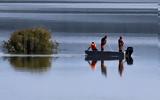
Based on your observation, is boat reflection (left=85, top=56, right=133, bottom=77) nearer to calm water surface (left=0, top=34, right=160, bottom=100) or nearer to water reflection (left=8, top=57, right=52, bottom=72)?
calm water surface (left=0, top=34, right=160, bottom=100)

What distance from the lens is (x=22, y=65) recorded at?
3312 centimetres

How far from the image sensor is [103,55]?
3694 cm

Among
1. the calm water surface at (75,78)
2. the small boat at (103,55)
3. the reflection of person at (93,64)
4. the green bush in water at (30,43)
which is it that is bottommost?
the calm water surface at (75,78)

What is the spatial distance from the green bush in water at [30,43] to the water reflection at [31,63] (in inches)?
111

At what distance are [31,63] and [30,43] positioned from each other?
18.4ft

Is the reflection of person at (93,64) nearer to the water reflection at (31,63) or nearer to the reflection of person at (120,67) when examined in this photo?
the reflection of person at (120,67)

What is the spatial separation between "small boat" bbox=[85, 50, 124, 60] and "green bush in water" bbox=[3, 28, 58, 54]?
9.82 ft

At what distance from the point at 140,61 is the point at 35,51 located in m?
5.23

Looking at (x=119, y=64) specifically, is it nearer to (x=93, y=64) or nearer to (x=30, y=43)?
(x=93, y=64)

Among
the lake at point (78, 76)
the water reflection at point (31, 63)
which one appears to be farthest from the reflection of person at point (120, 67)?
the water reflection at point (31, 63)

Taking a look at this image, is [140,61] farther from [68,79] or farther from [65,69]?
[68,79]

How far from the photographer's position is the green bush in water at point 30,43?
39.1 metres

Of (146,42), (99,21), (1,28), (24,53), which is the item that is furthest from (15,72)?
(99,21)

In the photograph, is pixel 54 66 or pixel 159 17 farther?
pixel 159 17
